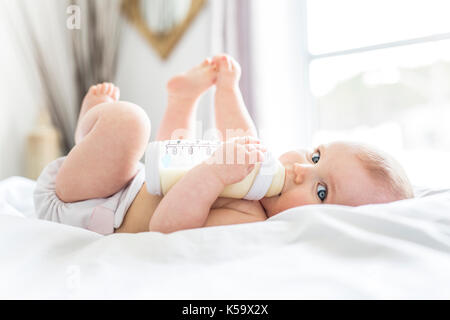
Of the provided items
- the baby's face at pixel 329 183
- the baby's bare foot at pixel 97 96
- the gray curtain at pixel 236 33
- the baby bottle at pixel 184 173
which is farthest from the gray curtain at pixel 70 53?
the baby's face at pixel 329 183

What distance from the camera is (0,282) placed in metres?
0.51

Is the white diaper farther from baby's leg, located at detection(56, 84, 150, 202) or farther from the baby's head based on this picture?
the baby's head

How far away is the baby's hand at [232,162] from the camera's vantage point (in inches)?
30.5

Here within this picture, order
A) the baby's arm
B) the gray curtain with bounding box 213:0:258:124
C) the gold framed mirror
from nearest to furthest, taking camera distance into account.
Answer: the baby's arm
the gray curtain with bounding box 213:0:258:124
the gold framed mirror

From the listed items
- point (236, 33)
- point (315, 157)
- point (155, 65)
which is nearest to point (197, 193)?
point (315, 157)

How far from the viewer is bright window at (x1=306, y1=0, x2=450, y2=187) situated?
6.57 feet

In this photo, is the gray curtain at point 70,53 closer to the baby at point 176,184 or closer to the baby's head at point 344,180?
the baby at point 176,184

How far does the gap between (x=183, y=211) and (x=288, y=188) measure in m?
0.26

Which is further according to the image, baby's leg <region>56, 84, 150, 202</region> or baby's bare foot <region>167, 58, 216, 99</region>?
baby's bare foot <region>167, 58, 216, 99</region>

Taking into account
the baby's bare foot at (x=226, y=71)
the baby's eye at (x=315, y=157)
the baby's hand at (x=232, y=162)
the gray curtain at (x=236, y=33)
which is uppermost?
the gray curtain at (x=236, y=33)

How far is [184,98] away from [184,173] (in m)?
0.48

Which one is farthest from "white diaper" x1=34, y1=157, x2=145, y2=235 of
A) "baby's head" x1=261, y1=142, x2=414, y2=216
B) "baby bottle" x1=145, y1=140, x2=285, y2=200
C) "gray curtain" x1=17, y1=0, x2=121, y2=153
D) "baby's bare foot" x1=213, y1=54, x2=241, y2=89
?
"gray curtain" x1=17, y1=0, x2=121, y2=153

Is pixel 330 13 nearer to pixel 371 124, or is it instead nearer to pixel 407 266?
pixel 371 124

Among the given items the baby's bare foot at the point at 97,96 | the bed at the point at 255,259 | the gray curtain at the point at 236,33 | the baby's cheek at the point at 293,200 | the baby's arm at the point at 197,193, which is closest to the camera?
the bed at the point at 255,259
